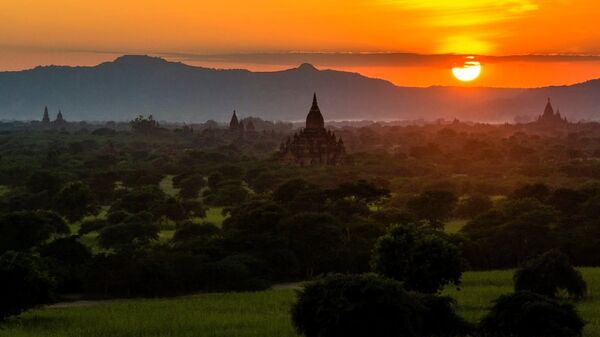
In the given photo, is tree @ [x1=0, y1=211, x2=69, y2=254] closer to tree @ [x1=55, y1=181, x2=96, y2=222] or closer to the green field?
the green field

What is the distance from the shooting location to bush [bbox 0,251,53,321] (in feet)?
114

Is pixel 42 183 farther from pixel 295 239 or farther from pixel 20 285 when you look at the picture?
pixel 20 285

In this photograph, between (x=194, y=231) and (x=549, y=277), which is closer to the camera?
(x=549, y=277)

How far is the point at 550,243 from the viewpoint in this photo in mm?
57062

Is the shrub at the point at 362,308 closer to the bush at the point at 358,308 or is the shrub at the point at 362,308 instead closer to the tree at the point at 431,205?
the bush at the point at 358,308

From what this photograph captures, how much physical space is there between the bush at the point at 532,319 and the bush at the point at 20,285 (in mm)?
18533

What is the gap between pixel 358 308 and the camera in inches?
1077

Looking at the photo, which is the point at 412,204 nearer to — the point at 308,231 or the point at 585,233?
the point at 585,233

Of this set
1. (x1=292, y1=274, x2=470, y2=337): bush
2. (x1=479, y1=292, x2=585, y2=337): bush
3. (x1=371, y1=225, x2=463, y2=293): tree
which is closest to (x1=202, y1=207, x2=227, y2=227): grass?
(x1=371, y1=225, x2=463, y2=293): tree

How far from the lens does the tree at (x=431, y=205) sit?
77.1 meters

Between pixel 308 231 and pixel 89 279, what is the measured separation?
1505cm

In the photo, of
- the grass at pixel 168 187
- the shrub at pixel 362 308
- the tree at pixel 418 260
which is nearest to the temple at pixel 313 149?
the grass at pixel 168 187

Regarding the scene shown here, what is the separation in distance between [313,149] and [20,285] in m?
98.7

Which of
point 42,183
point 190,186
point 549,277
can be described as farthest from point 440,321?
point 190,186
